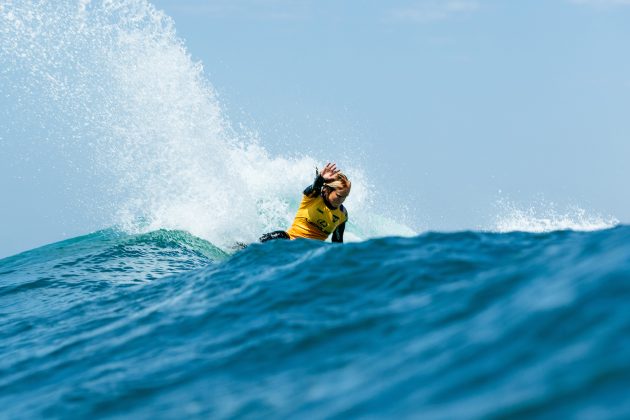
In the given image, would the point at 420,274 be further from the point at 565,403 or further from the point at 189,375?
the point at 565,403

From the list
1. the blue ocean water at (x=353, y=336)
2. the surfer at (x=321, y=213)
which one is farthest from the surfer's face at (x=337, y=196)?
the blue ocean water at (x=353, y=336)

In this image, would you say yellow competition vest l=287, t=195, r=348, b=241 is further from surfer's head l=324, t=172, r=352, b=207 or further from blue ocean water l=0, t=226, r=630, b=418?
blue ocean water l=0, t=226, r=630, b=418

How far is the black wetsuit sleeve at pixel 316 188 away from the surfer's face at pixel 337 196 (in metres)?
0.23

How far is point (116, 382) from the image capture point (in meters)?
7.05

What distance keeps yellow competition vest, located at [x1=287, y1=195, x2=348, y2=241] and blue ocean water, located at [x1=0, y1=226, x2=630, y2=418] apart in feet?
8.96

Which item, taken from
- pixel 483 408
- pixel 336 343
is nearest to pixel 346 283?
pixel 336 343

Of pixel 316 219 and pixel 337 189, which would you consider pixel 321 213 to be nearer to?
pixel 316 219

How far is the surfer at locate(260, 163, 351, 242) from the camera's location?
14227 mm

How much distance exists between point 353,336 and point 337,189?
7.75 meters

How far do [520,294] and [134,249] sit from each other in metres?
12.7

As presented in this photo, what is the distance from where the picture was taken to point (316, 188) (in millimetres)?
14359

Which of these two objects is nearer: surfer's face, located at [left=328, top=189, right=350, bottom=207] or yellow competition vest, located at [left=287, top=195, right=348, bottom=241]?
surfer's face, located at [left=328, top=189, right=350, bottom=207]

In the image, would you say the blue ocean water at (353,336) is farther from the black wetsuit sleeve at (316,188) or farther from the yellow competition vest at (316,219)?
the yellow competition vest at (316,219)

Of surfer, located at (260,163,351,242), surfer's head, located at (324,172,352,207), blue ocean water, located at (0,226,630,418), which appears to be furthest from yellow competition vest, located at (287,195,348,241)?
blue ocean water, located at (0,226,630,418)
